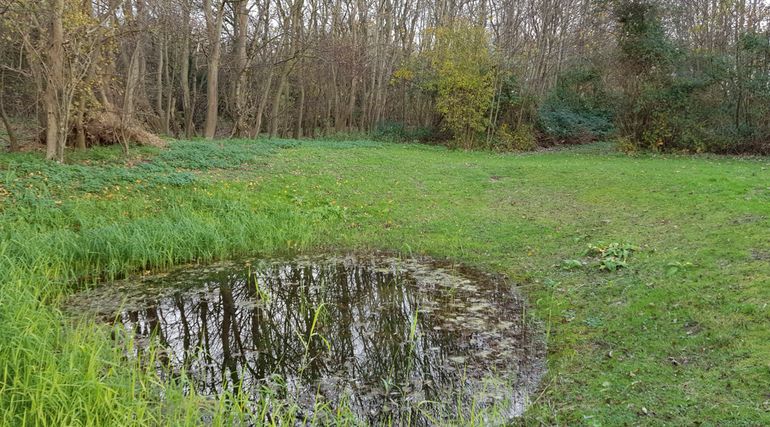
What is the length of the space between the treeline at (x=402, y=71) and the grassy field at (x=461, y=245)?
2.41 metres

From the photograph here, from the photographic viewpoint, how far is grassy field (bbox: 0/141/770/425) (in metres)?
3.57

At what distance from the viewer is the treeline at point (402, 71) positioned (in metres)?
12.8

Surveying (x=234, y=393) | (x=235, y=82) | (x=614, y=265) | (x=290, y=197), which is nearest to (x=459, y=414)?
(x=234, y=393)

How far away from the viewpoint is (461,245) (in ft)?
27.2

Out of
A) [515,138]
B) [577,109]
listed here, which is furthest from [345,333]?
[577,109]

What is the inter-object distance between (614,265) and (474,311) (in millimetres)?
2039

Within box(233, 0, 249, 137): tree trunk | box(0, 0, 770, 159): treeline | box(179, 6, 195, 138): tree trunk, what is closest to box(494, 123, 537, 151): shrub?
box(0, 0, 770, 159): treeline

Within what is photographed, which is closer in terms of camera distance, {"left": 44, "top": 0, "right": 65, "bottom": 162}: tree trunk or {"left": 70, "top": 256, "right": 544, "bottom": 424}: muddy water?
{"left": 70, "top": 256, "right": 544, "bottom": 424}: muddy water

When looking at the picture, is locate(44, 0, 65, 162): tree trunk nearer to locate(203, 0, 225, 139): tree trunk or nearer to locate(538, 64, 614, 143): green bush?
locate(203, 0, 225, 139): tree trunk

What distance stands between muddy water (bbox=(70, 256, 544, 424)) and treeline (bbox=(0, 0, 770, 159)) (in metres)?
6.89

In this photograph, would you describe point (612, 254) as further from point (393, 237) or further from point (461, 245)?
point (393, 237)

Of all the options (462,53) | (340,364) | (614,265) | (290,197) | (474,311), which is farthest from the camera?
(462,53)

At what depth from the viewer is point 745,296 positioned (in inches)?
196

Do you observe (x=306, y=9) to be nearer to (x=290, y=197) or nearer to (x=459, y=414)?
(x=290, y=197)
